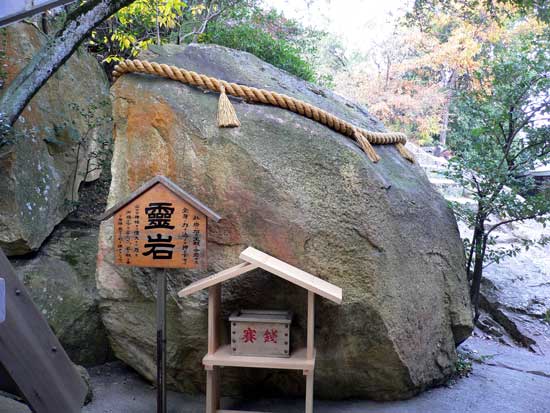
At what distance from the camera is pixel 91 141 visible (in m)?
5.36

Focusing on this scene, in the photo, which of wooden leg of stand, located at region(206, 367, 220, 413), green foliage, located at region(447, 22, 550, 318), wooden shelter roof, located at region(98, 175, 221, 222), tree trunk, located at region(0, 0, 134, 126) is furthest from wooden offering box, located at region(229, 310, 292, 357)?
green foliage, located at region(447, 22, 550, 318)

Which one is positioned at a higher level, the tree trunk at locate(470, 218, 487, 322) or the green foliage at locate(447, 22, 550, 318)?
the green foliage at locate(447, 22, 550, 318)

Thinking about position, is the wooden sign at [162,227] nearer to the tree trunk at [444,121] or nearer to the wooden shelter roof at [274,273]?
the wooden shelter roof at [274,273]

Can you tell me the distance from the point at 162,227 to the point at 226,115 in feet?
2.82

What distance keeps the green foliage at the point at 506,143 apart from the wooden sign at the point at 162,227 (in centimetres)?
285

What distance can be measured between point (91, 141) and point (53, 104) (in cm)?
57

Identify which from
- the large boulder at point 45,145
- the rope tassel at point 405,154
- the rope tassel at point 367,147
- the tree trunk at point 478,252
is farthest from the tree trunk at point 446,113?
the rope tassel at point 367,147

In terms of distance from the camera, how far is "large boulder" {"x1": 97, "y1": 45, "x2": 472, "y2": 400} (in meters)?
3.04

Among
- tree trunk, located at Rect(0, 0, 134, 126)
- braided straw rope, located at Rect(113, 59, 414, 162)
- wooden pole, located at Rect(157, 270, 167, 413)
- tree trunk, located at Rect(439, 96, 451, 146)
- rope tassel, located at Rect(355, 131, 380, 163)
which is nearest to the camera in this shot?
wooden pole, located at Rect(157, 270, 167, 413)

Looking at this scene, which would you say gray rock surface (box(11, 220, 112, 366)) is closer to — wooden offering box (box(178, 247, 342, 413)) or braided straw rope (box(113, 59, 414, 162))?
wooden offering box (box(178, 247, 342, 413))

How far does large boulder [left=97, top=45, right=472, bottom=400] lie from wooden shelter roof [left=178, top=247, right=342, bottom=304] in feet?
0.94

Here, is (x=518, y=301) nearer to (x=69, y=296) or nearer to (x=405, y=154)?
(x=405, y=154)

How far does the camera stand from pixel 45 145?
465 cm

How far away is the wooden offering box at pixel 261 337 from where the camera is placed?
2715 mm
